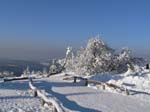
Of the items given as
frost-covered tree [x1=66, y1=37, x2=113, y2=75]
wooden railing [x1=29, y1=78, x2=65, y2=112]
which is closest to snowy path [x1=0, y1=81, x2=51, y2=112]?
wooden railing [x1=29, y1=78, x2=65, y2=112]

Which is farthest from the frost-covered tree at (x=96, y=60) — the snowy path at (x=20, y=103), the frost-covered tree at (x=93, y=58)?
the snowy path at (x=20, y=103)

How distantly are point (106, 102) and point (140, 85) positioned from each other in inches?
583

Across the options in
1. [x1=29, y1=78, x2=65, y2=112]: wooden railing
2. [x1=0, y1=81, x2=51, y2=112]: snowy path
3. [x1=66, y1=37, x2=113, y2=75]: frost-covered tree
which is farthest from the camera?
[x1=66, y1=37, x2=113, y2=75]: frost-covered tree

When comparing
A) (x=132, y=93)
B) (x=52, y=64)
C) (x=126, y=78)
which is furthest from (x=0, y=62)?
(x=132, y=93)

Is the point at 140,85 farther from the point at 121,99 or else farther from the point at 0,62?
the point at 0,62

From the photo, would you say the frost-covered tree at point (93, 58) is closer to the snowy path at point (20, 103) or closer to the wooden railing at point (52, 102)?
the snowy path at point (20, 103)

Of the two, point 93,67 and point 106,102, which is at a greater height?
point 93,67

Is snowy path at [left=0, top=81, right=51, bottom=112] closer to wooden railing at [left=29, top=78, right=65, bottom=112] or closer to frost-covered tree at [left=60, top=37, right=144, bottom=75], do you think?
wooden railing at [left=29, top=78, right=65, bottom=112]

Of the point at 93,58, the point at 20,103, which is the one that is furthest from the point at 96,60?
the point at 20,103

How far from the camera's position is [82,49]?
73.9 meters

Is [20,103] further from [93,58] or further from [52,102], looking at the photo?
[93,58]

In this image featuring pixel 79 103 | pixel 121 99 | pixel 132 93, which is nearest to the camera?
pixel 79 103

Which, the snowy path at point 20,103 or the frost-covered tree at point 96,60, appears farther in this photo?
the frost-covered tree at point 96,60

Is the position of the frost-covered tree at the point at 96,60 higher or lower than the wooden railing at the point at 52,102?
higher
